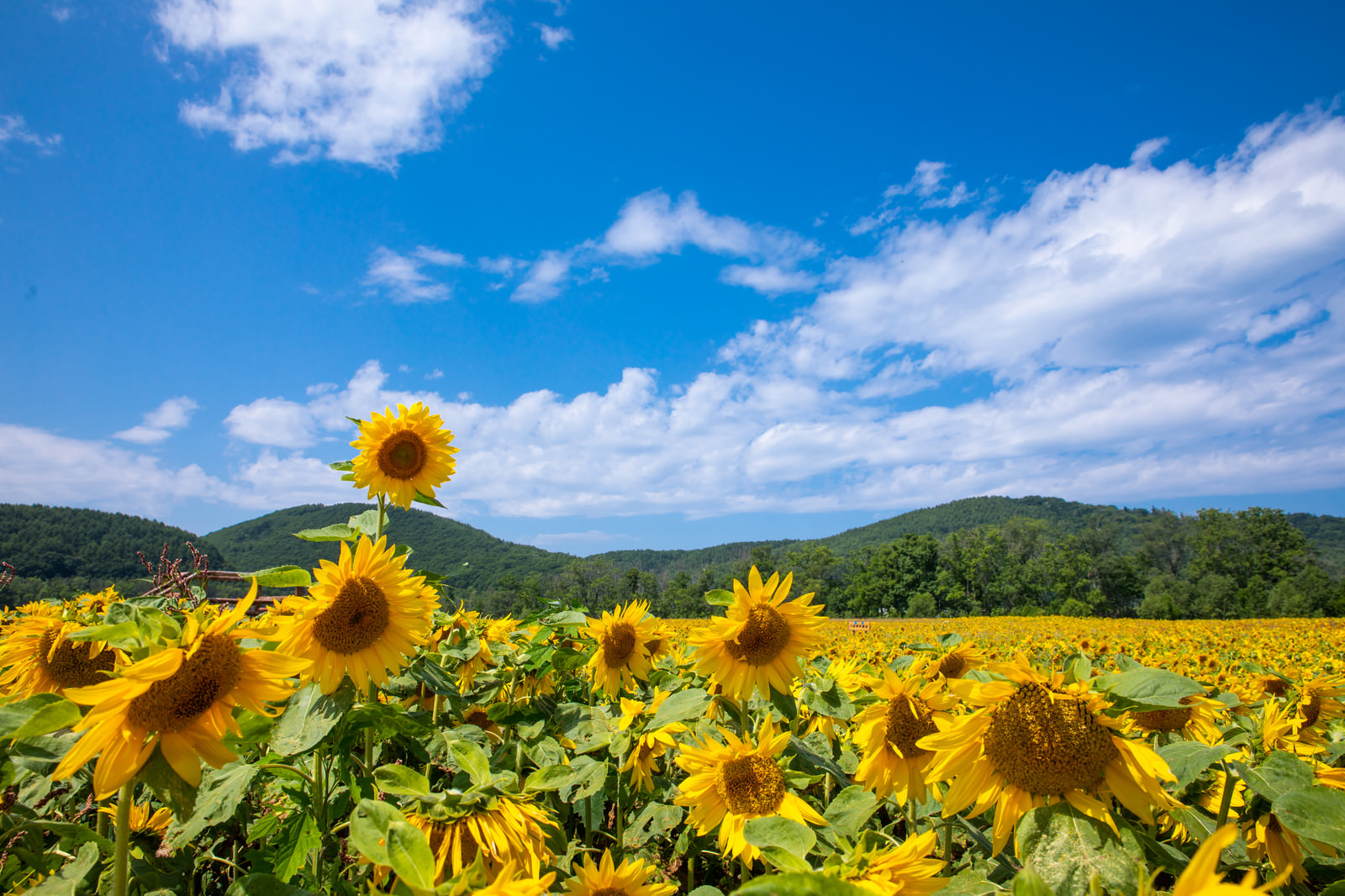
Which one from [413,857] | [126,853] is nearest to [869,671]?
[413,857]

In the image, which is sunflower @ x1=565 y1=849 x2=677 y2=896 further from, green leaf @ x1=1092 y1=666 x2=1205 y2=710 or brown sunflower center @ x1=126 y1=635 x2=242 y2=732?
green leaf @ x1=1092 y1=666 x2=1205 y2=710

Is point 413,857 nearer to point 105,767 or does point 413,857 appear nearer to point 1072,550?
point 105,767

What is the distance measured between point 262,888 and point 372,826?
1.60ft

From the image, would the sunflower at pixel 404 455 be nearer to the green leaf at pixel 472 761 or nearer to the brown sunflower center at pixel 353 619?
the brown sunflower center at pixel 353 619

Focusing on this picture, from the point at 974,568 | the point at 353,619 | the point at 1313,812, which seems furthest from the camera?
the point at 974,568

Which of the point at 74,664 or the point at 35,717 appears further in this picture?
the point at 74,664

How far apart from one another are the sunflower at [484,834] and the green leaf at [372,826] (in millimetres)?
176

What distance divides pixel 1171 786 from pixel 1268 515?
378 feet

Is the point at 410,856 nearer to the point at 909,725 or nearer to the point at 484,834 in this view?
the point at 484,834

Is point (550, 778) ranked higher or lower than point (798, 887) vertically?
lower

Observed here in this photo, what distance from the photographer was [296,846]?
65.9 inches

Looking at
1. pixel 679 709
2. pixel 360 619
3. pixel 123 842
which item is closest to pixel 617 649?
pixel 679 709

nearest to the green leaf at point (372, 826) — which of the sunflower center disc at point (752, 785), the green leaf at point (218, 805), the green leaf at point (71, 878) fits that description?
the green leaf at point (218, 805)

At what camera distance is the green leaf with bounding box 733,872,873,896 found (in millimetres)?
746
